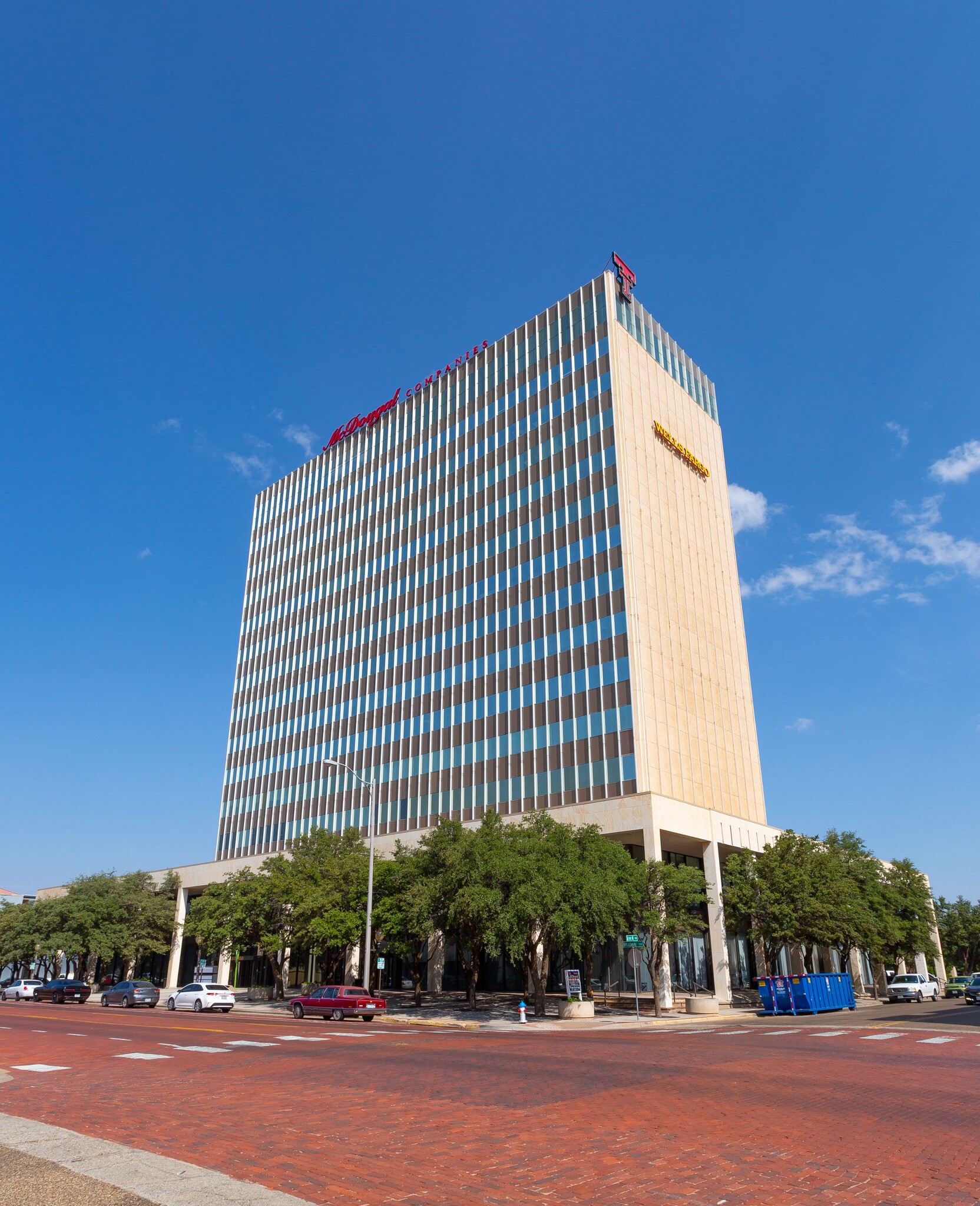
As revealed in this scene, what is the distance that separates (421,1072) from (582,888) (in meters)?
23.3

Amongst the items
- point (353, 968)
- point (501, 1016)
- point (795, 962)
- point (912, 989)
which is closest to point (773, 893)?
point (912, 989)

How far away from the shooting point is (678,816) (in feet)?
173

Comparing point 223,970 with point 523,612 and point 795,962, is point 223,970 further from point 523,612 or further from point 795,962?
point 795,962

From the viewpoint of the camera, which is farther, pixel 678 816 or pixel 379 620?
pixel 379 620

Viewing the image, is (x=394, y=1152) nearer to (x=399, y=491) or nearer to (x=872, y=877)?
(x=872, y=877)

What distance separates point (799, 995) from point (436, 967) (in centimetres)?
2890

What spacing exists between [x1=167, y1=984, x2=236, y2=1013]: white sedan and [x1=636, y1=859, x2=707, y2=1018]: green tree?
22492 mm

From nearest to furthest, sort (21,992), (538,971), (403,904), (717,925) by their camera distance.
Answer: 1. (538,971)
2. (403,904)
3. (717,925)
4. (21,992)

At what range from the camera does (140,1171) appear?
8.82 metres

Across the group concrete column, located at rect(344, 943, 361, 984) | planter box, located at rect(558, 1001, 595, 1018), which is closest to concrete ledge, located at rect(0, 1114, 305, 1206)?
planter box, located at rect(558, 1001, 595, 1018)

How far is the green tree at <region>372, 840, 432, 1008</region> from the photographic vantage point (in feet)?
141

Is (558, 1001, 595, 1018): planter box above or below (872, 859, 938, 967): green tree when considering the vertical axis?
below

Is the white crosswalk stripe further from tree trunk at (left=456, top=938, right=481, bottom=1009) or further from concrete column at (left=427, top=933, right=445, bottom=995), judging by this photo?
concrete column at (left=427, top=933, right=445, bottom=995)

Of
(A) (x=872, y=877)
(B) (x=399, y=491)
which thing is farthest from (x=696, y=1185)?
(B) (x=399, y=491)
